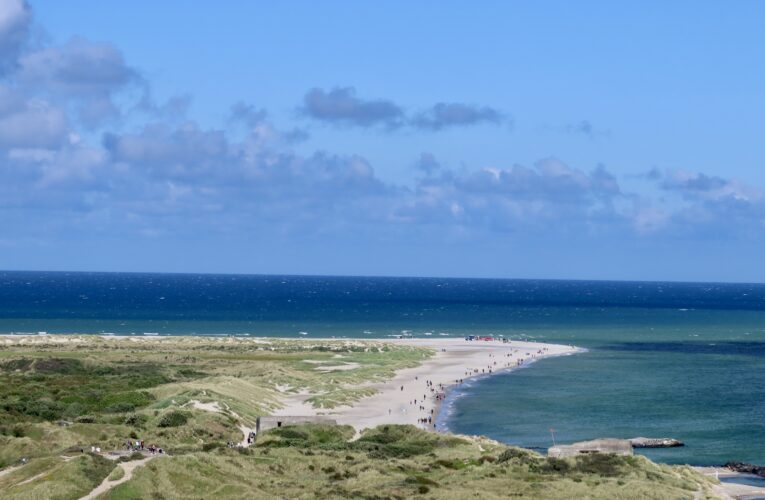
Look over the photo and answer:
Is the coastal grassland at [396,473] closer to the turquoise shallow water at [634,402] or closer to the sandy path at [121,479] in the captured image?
the sandy path at [121,479]

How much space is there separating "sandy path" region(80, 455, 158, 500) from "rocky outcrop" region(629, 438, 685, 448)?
38408 millimetres

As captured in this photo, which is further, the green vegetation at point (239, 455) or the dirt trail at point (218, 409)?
the dirt trail at point (218, 409)

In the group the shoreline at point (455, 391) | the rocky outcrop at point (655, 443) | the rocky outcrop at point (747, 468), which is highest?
the shoreline at point (455, 391)

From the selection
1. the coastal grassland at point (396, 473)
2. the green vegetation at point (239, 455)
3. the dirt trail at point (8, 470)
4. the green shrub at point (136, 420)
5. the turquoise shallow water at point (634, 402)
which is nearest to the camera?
the coastal grassland at point (396, 473)

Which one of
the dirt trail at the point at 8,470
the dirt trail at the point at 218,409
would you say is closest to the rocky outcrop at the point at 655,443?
the dirt trail at the point at 218,409

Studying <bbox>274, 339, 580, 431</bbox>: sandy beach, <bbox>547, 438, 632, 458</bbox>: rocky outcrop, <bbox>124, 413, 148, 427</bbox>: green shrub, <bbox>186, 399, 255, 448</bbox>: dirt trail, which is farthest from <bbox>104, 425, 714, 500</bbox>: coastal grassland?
<bbox>274, 339, 580, 431</bbox>: sandy beach

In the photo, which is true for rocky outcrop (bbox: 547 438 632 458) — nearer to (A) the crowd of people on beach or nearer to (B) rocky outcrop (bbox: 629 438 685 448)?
(B) rocky outcrop (bbox: 629 438 685 448)

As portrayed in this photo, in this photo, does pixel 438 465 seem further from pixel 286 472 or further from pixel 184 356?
pixel 184 356

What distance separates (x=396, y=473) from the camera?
54688mm

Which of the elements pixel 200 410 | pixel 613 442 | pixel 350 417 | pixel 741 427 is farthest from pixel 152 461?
pixel 741 427

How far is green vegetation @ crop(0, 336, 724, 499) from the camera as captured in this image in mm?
49875

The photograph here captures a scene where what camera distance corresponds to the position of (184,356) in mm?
131375

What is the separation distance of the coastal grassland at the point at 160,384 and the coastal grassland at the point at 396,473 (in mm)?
7504

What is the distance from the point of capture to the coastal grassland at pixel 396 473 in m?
49.6
